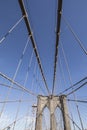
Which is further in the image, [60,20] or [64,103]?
[64,103]

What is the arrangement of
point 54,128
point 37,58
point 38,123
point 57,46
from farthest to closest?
point 54,128, point 38,123, point 37,58, point 57,46

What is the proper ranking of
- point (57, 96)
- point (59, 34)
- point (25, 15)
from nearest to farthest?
point (25, 15)
point (59, 34)
point (57, 96)

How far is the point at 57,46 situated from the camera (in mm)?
9492

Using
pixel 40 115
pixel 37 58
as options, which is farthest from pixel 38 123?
pixel 37 58

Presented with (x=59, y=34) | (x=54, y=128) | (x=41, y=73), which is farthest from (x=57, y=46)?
(x=54, y=128)

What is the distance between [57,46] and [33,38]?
1773 millimetres

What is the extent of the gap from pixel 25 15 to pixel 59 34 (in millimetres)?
2204

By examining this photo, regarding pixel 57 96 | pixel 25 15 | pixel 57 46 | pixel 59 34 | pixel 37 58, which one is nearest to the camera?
pixel 25 15

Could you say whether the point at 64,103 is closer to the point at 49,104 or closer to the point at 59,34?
the point at 49,104

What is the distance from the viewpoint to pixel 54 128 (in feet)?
45.5

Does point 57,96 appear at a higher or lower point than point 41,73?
lower

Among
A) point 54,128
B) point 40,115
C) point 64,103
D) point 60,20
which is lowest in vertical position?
point 54,128

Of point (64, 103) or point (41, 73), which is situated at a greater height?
point (41, 73)

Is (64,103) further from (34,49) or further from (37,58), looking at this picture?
(34,49)
